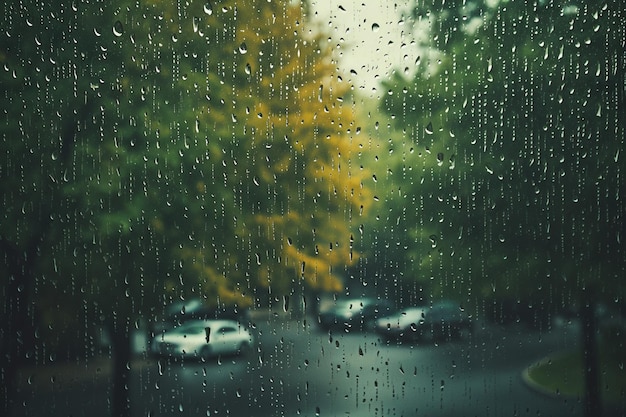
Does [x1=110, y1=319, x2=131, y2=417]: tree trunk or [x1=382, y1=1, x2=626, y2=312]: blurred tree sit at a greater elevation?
[x1=382, y1=1, x2=626, y2=312]: blurred tree

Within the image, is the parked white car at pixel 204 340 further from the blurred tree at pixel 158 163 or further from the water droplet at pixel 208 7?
the water droplet at pixel 208 7

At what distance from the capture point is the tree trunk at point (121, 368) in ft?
8.60

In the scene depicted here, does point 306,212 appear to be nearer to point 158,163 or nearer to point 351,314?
point 351,314

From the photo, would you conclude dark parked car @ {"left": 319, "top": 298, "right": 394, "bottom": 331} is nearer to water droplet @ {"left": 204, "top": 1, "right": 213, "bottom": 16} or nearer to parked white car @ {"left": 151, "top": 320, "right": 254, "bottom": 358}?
parked white car @ {"left": 151, "top": 320, "right": 254, "bottom": 358}

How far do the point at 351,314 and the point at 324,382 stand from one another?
266 mm

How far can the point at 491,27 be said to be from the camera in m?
3.00

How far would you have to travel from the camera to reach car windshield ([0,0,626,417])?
8.54ft

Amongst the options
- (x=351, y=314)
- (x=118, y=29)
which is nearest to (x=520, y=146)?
(x=351, y=314)

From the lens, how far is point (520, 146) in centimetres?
291

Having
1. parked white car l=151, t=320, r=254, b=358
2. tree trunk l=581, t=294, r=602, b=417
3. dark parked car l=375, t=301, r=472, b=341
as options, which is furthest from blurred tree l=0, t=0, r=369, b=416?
tree trunk l=581, t=294, r=602, b=417

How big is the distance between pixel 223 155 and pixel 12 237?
90cm

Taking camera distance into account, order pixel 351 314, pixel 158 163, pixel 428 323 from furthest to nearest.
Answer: pixel 158 163
pixel 428 323
pixel 351 314

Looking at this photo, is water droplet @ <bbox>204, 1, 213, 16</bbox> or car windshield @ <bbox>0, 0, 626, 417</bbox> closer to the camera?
car windshield @ <bbox>0, 0, 626, 417</bbox>

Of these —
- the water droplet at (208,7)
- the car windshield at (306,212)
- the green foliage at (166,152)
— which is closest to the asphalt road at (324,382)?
the car windshield at (306,212)
